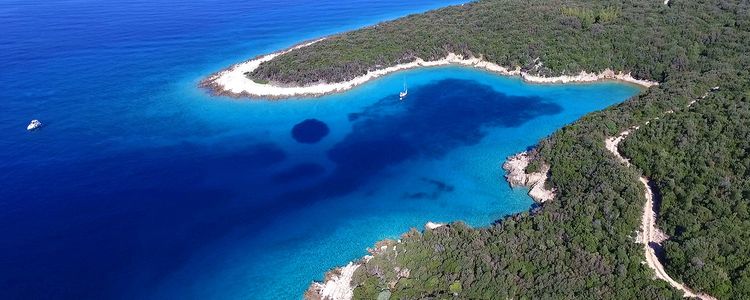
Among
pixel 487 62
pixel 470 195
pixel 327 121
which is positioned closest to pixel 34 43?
pixel 327 121

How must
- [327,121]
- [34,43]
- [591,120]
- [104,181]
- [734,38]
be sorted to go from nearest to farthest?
[104,181]
[591,120]
[327,121]
[734,38]
[34,43]

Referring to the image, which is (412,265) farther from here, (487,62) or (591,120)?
(487,62)

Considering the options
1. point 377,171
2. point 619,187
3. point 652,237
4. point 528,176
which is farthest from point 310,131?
point 652,237

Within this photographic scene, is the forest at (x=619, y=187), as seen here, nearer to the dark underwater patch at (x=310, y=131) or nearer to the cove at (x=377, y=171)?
the cove at (x=377, y=171)

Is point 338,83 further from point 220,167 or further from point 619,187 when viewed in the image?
point 619,187

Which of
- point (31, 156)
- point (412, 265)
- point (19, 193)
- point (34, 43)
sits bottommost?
point (412, 265)

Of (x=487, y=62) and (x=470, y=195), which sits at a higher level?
(x=487, y=62)
